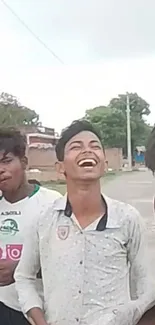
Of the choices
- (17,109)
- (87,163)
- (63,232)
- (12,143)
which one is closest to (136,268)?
(63,232)

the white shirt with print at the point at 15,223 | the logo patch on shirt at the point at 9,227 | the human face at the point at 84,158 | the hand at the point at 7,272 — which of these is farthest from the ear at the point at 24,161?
the human face at the point at 84,158

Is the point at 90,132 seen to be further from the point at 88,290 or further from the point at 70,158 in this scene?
the point at 88,290

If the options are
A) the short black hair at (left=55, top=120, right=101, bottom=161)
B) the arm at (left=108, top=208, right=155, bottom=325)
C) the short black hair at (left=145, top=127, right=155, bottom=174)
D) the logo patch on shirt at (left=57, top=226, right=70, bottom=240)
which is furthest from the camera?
the short black hair at (left=55, top=120, right=101, bottom=161)

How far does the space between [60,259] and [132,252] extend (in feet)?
0.74

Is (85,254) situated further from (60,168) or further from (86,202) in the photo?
(60,168)

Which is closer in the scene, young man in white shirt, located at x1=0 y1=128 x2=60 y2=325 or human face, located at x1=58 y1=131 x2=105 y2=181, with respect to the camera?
human face, located at x1=58 y1=131 x2=105 y2=181

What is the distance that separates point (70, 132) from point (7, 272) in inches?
25.2

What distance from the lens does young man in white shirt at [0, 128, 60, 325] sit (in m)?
2.41

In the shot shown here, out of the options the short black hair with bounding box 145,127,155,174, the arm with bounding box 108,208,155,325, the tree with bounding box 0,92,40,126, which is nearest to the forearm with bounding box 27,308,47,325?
the arm with bounding box 108,208,155,325

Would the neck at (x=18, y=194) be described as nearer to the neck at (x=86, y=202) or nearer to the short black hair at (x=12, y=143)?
the short black hair at (x=12, y=143)

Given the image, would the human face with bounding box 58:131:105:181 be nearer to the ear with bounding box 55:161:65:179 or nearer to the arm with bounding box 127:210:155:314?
the ear with bounding box 55:161:65:179

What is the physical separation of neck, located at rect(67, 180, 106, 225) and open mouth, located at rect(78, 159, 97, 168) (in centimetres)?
6

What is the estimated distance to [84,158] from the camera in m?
2.01

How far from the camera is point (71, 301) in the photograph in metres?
1.92
